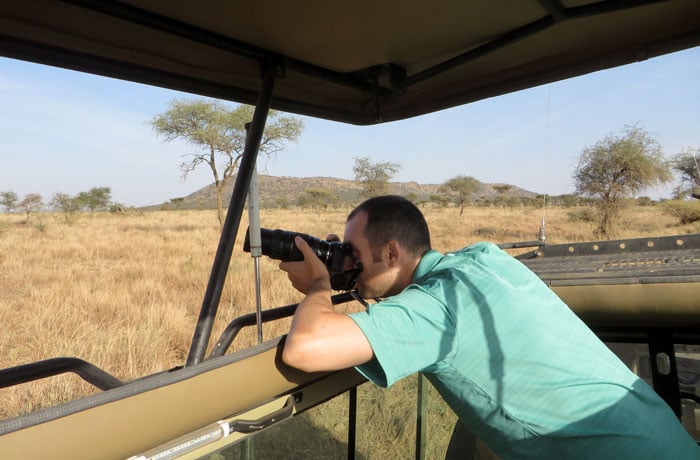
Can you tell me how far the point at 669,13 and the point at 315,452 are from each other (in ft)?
4.70

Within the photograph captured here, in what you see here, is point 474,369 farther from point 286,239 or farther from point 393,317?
point 286,239

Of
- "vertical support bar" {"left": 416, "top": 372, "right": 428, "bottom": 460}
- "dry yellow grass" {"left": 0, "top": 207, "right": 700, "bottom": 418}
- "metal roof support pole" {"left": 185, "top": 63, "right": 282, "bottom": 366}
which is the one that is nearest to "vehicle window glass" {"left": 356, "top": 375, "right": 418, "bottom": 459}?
"vertical support bar" {"left": 416, "top": 372, "right": 428, "bottom": 460}

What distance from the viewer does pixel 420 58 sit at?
1.52 metres

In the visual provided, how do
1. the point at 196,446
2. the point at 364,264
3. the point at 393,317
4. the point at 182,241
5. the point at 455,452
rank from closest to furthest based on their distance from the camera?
the point at 196,446 < the point at 393,317 < the point at 364,264 < the point at 455,452 < the point at 182,241

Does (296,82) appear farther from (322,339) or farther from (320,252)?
(322,339)

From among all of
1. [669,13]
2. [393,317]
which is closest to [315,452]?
[393,317]

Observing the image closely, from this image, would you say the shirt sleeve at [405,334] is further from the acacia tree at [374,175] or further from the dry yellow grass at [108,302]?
the acacia tree at [374,175]

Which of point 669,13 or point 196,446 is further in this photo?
point 669,13

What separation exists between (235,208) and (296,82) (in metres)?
0.53

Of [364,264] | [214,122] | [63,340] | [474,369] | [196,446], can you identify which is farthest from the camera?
[214,122]

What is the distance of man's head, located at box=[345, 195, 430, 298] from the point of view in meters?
1.45

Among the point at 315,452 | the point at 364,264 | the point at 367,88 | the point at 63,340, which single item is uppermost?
the point at 367,88

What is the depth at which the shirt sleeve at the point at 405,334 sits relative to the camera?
1.05 metres

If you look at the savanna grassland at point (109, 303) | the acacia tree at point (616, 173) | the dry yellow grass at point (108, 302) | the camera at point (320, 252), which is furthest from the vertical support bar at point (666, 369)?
the acacia tree at point (616, 173)
